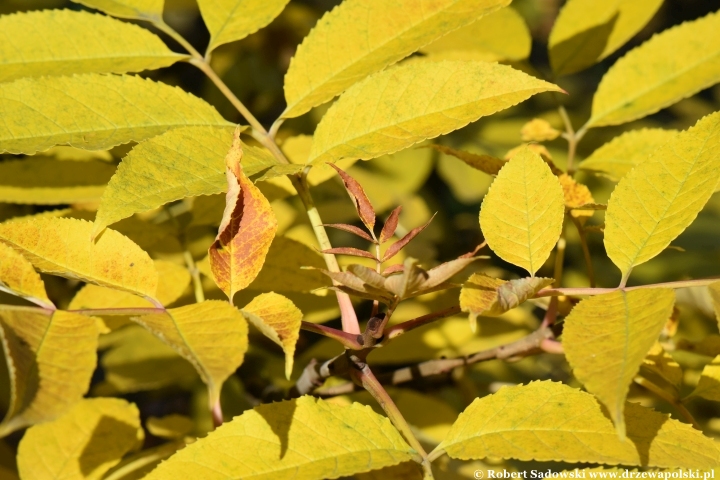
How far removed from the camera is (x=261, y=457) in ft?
2.09

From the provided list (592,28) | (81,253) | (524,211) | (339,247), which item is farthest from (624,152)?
(81,253)

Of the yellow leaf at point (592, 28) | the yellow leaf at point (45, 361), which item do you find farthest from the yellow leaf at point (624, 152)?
the yellow leaf at point (45, 361)

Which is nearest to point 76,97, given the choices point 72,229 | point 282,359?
point 72,229

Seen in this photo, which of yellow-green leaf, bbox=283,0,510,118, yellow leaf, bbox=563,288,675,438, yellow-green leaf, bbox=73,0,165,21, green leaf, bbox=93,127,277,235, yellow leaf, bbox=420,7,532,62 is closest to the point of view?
yellow leaf, bbox=563,288,675,438

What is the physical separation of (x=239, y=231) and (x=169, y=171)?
0.09 metres

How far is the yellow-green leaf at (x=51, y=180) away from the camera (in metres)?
0.97

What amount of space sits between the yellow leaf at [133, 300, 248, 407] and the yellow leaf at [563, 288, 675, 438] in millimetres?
255

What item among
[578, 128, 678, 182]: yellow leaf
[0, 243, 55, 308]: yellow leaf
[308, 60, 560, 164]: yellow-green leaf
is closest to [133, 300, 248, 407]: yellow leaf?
[0, 243, 55, 308]: yellow leaf

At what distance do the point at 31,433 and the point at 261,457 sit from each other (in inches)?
15.9

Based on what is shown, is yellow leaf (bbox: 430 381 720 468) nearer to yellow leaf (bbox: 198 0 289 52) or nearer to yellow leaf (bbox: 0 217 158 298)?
yellow leaf (bbox: 0 217 158 298)

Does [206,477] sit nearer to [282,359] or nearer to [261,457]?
[261,457]

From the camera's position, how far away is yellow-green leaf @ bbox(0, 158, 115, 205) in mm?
965

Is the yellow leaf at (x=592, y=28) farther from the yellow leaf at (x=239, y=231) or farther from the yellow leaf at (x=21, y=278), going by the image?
the yellow leaf at (x=21, y=278)

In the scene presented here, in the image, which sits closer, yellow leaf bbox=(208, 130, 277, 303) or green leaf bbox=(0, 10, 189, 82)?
yellow leaf bbox=(208, 130, 277, 303)
